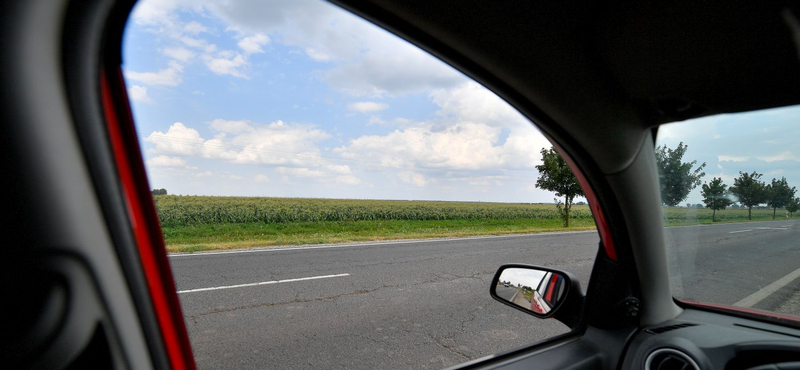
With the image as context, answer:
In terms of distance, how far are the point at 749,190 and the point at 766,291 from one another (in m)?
0.35

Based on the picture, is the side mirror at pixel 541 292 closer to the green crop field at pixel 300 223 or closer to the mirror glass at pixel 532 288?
the mirror glass at pixel 532 288

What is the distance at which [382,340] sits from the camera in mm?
3998

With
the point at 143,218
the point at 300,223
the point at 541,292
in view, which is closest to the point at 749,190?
the point at 541,292

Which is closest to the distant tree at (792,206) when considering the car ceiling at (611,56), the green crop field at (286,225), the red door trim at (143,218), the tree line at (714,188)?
the tree line at (714,188)

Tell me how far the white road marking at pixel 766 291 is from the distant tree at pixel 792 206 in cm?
19

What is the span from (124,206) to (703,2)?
132 cm

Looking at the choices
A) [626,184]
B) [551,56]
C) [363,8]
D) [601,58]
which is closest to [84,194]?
[363,8]

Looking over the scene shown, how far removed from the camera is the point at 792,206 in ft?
4.12

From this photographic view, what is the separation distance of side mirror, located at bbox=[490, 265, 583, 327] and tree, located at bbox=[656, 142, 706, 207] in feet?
1.60

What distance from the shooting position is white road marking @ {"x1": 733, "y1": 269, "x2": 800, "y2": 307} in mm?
1288

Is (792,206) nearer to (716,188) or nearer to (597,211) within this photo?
(716,188)

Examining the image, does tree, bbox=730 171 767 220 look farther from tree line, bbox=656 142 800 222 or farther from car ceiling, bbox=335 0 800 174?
car ceiling, bbox=335 0 800 174

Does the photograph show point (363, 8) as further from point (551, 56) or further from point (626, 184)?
point (626, 184)

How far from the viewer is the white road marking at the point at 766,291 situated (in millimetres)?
1288
